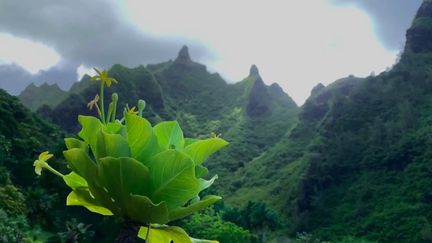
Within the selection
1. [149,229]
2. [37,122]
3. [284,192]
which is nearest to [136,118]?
[149,229]

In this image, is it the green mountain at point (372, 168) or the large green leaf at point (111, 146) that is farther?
the green mountain at point (372, 168)

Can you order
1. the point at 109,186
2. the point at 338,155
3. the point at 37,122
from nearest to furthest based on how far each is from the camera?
the point at 109,186
the point at 37,122
the point at 338,155

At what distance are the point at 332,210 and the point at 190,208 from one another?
62.7m

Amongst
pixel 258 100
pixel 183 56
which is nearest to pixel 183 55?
pixel 183 56

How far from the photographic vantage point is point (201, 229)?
3697 centimetres

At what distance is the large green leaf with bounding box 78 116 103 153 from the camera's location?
2.23 metres

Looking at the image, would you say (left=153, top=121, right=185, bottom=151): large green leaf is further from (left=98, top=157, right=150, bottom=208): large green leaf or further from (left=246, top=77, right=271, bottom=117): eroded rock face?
(left=246, top=77, right=271, bottom=117): eroded rock face

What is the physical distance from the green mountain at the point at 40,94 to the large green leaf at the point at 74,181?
146336 millimetres

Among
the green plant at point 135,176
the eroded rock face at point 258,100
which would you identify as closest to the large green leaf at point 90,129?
the green plant at point 135,176

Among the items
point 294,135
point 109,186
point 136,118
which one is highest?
point 294,135

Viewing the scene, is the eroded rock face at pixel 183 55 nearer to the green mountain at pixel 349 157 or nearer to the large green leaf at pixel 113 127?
the green mountain at pixel 349 157

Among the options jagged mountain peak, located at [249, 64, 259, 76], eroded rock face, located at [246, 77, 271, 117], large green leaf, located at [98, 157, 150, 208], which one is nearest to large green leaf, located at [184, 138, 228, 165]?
large green leaf, located at [98, 157, 150, 208]

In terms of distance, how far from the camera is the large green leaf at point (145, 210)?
2.00 m

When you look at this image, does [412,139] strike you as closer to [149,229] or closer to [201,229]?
[201,229]
